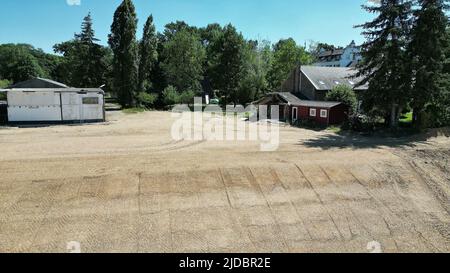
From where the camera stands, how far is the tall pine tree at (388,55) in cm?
2425

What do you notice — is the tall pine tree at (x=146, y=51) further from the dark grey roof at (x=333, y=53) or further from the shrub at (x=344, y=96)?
the dark grey roof at (x=333, y=53)

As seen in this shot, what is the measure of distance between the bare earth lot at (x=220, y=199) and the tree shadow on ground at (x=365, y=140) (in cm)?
206

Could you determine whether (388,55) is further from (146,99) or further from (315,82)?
(146,99)

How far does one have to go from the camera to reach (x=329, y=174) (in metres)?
15.5

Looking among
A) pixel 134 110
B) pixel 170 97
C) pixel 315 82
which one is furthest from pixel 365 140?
pixel 170 97

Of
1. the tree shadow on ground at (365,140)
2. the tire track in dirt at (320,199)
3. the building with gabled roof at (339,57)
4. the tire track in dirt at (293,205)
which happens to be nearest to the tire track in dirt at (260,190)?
the tire track in dirt at (293,205)

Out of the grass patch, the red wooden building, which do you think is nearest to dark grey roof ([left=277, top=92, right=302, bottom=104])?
the red wooden building

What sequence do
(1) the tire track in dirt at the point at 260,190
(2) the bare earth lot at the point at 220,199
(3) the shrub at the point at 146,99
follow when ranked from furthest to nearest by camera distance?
(3) the shrub at the point at 146,99 < (1) the tire track in dirt at the point at 260,190 < (2) the bare earth lot at the point at 220,199

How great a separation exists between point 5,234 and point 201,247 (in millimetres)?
5986

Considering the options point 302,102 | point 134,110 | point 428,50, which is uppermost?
point 428,50

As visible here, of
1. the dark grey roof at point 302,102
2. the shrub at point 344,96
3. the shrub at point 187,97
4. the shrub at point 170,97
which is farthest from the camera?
the shrub at point 187,97

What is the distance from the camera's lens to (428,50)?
23.5 metres

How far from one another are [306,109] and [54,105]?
23.1 metres
